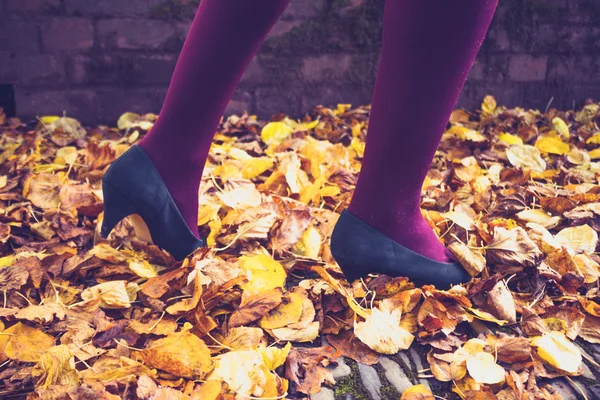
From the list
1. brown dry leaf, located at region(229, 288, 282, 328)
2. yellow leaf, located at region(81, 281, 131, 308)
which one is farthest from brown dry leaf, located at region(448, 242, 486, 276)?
yellow leaf, located at region(81, 281, 131, 308)

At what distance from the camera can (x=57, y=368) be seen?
689 mm

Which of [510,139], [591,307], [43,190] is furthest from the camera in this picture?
[510,139]

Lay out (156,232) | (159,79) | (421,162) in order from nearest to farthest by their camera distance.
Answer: (421,162)
(156,232)
(159,79)

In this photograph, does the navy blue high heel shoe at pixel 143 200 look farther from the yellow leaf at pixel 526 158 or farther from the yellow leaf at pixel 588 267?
the yellow leaf at pixel 526 158

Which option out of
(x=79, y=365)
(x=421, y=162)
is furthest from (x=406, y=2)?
(x=79, y=365)

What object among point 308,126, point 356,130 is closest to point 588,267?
point 356,130

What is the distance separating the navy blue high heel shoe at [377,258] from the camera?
89 cm

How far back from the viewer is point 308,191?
49.8 inches

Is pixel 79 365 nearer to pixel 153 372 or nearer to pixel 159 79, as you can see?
pixel 153 372

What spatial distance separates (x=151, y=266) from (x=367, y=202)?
1.42 ft

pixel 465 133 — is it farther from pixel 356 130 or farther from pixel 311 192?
pixel 311 192

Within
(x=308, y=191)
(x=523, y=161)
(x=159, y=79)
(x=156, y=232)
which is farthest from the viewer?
(x=159, y=79)

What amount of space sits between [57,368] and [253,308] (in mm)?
293

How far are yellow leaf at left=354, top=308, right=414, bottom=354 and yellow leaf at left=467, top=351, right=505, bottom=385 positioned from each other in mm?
100
